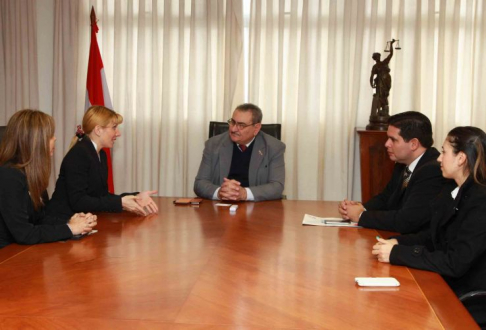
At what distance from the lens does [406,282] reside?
6.73 feet

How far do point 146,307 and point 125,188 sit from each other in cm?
445

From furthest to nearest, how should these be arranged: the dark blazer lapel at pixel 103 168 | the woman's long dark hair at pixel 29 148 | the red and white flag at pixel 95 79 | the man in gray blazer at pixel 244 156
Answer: the red and white flag at pixel 95 79, the man in gray blazer at pixel 244 156, the dark blazer lapel at pixel 103 168, the woman's long dark hair at pixel 29 148

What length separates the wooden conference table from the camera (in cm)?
166

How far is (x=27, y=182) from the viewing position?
2660 mm

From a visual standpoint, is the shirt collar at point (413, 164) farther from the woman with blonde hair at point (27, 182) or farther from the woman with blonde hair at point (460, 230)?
the woman with blonde hair at point (27, 182)

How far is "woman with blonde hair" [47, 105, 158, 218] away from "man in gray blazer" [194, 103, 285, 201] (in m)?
0.81

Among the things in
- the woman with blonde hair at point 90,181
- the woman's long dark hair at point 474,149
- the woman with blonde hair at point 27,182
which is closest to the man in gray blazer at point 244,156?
the woman with blonde hair at point 90,181

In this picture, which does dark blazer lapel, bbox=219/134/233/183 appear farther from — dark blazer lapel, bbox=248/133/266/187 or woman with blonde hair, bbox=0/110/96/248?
woman with blonde hair, bbox=0/110/96/248

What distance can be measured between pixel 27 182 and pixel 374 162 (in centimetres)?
334

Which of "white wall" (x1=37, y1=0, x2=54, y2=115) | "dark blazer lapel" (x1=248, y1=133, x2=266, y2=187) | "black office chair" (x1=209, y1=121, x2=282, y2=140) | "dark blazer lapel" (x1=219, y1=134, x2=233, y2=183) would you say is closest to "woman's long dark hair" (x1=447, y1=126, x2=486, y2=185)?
Answer: "dark blazer lapel" (x1=248, y1=133, x2=266, y2=187)

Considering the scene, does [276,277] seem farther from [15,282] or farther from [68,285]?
[15,282]

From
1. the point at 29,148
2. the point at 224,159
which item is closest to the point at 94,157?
the point at 29,148

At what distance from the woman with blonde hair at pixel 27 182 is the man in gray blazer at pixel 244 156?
1.44 m

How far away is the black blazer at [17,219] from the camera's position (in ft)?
8.18
